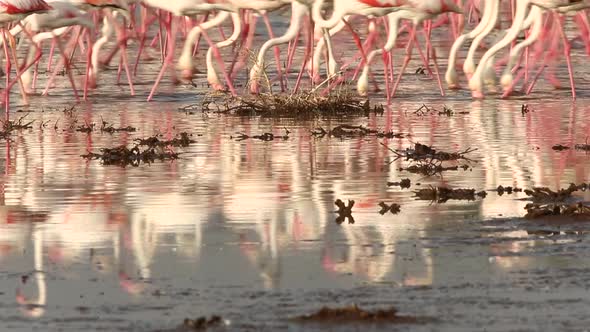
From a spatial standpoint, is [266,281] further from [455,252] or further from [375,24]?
[375,24]

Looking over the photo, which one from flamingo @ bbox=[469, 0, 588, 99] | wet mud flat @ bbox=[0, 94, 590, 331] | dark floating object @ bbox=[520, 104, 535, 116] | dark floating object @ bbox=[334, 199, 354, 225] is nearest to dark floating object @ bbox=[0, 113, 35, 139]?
wet mud flat @ bbox=[0, 94, 590, 331]

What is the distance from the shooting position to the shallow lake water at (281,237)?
687 cm

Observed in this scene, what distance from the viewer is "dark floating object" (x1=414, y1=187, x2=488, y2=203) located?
9.93 metres

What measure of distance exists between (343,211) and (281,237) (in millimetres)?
790

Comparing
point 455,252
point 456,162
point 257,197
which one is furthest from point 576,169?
point 455,252

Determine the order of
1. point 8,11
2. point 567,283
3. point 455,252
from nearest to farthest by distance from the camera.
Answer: point 567,283, point 455,252, point 8,11

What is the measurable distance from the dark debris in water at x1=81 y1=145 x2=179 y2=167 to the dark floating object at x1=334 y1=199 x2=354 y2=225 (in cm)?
294

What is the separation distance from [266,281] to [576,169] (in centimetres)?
446

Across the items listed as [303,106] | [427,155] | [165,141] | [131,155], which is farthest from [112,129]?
[427,155]

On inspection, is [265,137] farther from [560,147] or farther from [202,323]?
[202,323]

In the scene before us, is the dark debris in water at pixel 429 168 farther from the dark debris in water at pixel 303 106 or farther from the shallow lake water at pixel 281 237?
the dark debris in water at pixel 303 106

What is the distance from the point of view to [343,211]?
30.4 ft

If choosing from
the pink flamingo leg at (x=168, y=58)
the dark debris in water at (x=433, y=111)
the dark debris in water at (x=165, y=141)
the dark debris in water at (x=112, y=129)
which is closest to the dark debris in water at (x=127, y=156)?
the dark debris in water at (x=165, y=141)

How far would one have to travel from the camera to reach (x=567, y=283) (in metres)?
7.27
